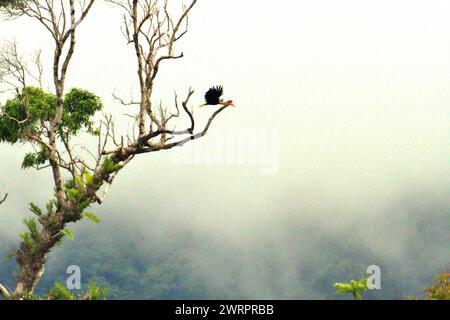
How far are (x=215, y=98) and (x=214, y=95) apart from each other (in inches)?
2.7

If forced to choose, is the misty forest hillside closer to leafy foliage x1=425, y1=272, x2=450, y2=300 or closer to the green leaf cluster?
leafy foliage x1=425, y1=272, x2=450, y2=300

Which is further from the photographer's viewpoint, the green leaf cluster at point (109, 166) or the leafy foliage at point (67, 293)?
the green leaf cluster at point (109, 166)

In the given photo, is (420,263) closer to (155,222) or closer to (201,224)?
(201,224)

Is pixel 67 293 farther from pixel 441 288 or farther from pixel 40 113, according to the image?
pixel 441 288

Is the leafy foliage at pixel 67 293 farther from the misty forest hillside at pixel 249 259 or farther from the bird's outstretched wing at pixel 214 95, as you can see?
the misty forest hillside at pixel 249 259

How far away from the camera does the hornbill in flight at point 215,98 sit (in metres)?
13.3

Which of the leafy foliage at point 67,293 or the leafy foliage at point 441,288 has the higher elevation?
the leafy foliage at point 67,293

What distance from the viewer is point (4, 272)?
157 metres

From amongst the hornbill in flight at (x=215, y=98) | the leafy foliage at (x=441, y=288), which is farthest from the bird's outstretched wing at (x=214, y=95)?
the leafy foliage at (x=441, y=288)

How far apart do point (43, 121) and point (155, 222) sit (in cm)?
16463

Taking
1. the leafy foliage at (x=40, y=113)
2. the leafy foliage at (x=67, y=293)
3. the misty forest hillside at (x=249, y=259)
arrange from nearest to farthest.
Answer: the leafy foliage at (x=67, y=293)
the leafy foliage at (x=40, y=113)
the misty forest hillside at (x=249, y=259)

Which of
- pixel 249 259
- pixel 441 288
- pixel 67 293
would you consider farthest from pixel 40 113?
pixel 249 259

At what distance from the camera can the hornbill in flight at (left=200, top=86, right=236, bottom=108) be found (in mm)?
13268
